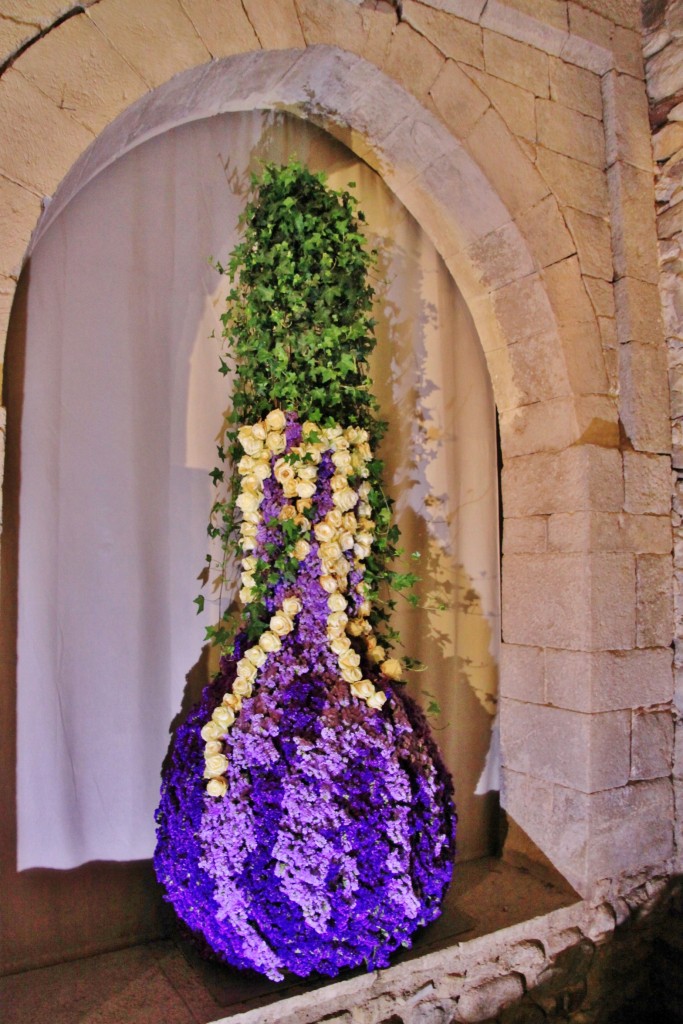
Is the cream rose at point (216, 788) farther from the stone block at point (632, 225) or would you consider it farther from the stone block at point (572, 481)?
the stone block at point (632, 225)

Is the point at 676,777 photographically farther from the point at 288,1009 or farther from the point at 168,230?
the point at 168,230

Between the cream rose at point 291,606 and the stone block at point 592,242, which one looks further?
the stone block at point 592,242

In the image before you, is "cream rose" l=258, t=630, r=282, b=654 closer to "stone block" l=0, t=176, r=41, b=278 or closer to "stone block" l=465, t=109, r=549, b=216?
"stone block" l=0, t=176, r=41, b=278

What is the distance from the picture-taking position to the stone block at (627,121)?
2.41 meters

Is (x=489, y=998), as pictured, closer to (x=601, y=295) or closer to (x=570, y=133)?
(x=601, y=295)

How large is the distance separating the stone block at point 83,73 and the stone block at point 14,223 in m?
0.24

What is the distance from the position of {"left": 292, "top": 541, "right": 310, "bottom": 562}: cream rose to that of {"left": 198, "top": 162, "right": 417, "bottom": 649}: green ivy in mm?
228

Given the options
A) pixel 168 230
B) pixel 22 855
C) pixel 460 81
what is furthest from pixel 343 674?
pixel 460 81

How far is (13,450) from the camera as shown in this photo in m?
1.82

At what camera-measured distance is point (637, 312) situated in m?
2.33

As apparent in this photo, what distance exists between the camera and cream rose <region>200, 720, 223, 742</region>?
5.54 feet

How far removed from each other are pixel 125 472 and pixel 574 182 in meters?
1.78

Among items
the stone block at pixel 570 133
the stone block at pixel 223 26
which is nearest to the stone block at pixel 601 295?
the stone block at pixel 570 133

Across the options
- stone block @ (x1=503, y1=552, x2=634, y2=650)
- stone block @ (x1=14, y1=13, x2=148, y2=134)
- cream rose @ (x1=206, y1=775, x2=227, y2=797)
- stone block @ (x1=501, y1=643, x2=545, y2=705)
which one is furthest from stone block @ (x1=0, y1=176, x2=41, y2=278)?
stone block @ (x1=501, y1=643, x2=545, y2=705)
